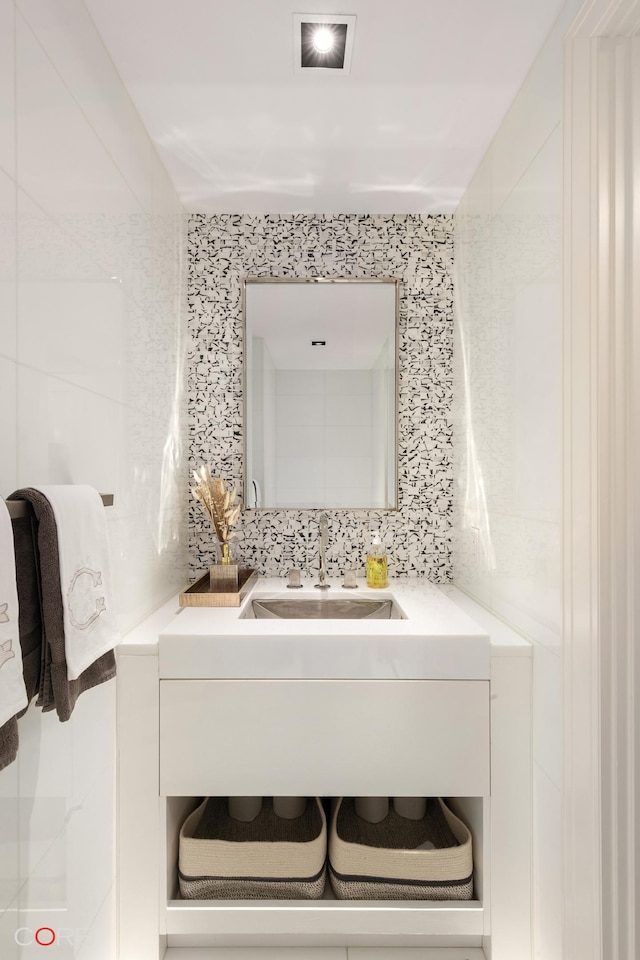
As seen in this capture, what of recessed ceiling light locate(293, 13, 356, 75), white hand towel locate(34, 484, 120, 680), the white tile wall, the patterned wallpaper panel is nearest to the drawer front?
white hand towel locate(34, 484, 120, 680)

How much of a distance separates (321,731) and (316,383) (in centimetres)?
120

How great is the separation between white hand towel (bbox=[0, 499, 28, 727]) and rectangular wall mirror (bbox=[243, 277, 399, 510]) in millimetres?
1402

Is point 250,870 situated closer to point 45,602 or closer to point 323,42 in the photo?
point 45,602

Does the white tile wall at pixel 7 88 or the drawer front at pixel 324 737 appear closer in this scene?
the white tile wall at pixel 7 88

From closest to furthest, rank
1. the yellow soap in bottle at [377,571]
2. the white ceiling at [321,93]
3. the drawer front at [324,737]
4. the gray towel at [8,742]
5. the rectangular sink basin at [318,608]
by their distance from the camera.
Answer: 1. the gray towel at [8,742]
2. the white ceiling at [321,93]
3. the drawer front at [324,737]
4. the rectangular sink basin at [318,608]
5. the yellow soap in bottle at [377,571]

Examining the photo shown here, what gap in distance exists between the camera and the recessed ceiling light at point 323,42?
4.25ft

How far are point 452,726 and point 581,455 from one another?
71 cm

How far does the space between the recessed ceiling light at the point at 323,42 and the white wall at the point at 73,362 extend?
0.44m

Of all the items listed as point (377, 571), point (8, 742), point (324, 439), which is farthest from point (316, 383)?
point (8, 742)

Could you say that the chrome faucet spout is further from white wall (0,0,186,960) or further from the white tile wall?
the white tile wall

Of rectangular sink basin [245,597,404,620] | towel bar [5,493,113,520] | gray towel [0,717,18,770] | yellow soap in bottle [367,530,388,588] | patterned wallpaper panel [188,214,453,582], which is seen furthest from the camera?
patterned wallpaper panel [188,214,453,582]

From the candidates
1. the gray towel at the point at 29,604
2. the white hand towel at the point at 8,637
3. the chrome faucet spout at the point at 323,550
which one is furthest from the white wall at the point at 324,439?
the white hand towel at the point at 8,637

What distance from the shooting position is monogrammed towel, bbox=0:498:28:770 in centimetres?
77

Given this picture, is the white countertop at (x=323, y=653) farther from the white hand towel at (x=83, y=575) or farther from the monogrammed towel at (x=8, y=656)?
the monogrammed towel at (x=8, y=656)
